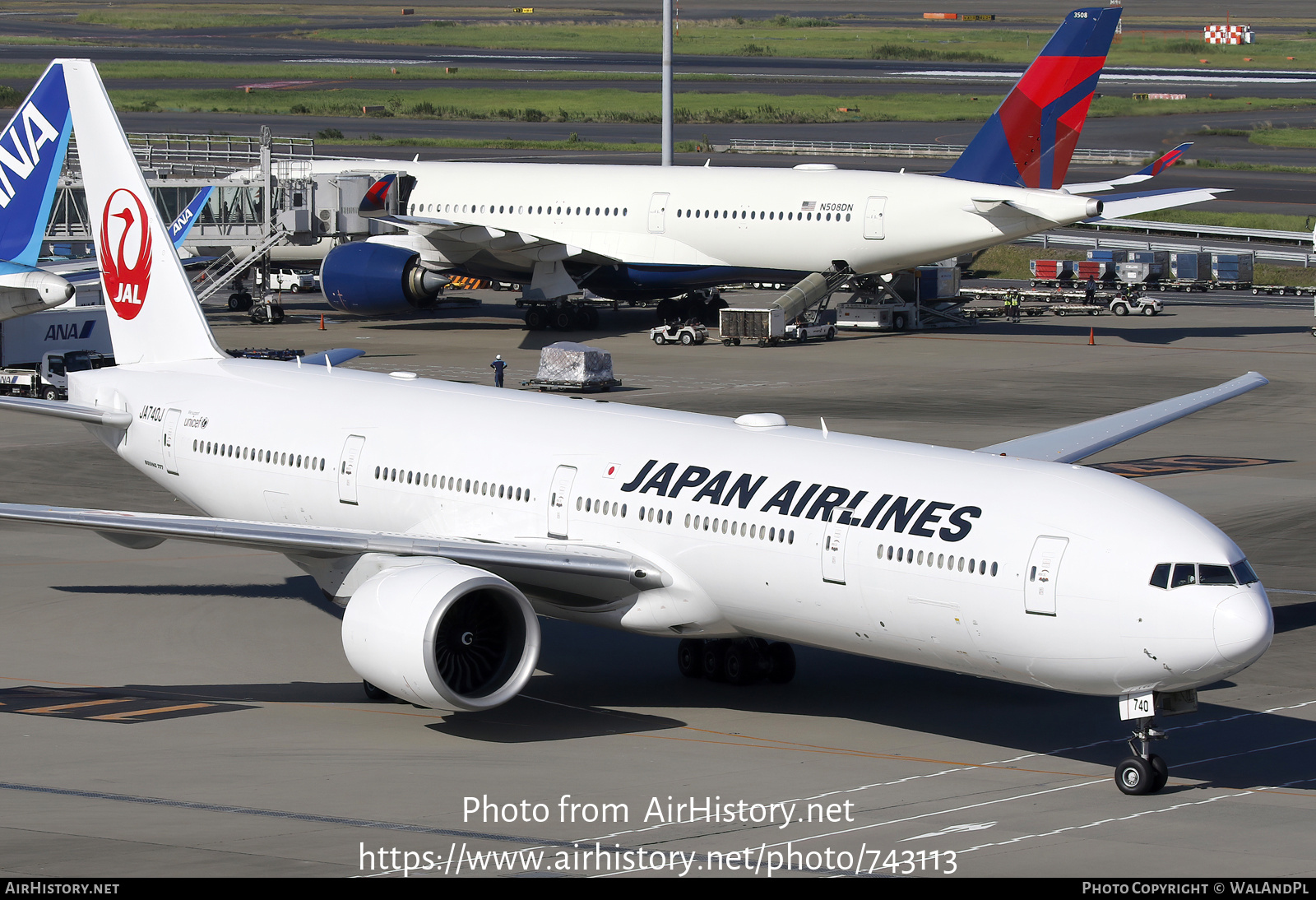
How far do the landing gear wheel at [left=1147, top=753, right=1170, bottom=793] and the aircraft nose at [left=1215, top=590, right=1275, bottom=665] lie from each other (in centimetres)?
159

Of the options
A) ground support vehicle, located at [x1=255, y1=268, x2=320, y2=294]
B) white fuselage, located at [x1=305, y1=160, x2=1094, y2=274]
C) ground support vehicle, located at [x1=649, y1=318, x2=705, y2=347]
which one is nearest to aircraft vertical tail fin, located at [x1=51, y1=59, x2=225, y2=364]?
white fuselage, located at [x1=305, y1=160, x2=1094, y2=274]

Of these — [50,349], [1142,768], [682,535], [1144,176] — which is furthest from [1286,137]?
[1142,768]

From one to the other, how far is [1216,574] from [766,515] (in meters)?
5.25

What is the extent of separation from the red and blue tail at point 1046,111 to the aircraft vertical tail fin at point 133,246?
33.9 meters

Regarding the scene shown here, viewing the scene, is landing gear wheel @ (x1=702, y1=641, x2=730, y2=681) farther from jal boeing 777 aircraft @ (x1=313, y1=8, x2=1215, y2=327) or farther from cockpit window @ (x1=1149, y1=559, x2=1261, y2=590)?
jal boeing 777 aircraft @ (x1=313, y1=8, x2=1215, y2=327)

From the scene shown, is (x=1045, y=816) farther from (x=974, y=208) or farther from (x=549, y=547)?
(x=974, y=208)

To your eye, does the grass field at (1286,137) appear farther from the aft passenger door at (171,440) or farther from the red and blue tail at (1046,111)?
the aft passenger door at (171,440)

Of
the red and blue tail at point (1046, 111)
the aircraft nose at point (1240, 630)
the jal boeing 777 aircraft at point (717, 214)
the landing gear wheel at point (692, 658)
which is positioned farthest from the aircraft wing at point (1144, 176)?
the aircraft nose at point (1240, 630)

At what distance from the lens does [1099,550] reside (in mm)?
18016

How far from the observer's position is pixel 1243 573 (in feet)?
58.3

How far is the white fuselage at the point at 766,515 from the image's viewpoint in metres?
17.9

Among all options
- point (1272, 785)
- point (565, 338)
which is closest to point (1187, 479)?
point (1272, 785)

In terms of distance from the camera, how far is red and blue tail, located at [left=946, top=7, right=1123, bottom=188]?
184ft

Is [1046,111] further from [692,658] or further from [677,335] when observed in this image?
[692,658]
